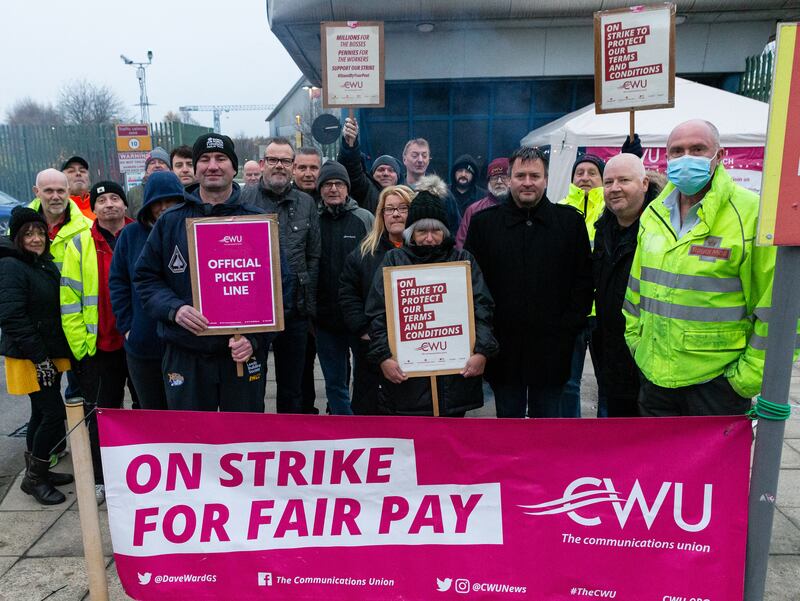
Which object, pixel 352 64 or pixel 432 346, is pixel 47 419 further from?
pixel 352 64

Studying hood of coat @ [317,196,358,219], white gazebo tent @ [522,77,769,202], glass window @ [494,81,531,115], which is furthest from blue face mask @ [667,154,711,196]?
glass window @ [494,81,531,115]

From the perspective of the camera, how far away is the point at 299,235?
433cm

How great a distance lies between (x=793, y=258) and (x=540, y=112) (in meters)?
10.8

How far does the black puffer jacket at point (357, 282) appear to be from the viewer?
380cm

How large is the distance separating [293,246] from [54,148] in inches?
823

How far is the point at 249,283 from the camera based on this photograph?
3.12m

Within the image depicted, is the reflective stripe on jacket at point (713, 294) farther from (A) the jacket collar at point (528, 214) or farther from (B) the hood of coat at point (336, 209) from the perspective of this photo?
(B) the hood of coat at point (336, 209)

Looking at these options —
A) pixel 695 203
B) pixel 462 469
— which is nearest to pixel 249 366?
pixel 462 469

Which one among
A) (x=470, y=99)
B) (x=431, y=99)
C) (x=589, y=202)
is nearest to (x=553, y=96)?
(x=470, y=99)

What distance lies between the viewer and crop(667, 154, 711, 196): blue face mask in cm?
273

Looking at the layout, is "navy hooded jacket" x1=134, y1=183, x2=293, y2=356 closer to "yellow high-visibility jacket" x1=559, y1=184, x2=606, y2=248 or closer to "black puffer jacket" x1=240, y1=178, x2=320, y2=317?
"black puffer jacket" x1=240, y1=178, x2=320, y2=317

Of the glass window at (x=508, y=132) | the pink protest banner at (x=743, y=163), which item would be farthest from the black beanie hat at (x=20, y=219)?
the glass window at (x=508, y=132)

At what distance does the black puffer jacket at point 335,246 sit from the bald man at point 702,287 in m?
2.16

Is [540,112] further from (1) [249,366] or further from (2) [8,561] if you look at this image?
(2) [8,561]
